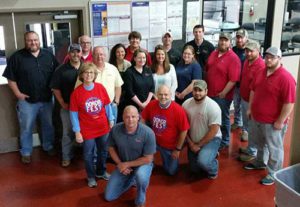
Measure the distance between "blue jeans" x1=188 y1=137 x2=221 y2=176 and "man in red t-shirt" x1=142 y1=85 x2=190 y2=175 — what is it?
7.3 inches

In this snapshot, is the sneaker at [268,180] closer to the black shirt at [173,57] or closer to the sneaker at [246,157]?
the sneaker at [246,157]

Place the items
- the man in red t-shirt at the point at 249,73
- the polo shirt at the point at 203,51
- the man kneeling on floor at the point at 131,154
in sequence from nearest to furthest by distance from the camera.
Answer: the man kneeling on floor at the point at 131,154
the man in red t-shirt at the point at 249,73
the polo shirt at the point at 203,51

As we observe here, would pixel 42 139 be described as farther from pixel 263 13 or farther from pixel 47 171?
pixel 263 13

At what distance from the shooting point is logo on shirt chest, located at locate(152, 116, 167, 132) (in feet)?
12.2

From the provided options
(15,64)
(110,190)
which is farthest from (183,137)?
(15,64)

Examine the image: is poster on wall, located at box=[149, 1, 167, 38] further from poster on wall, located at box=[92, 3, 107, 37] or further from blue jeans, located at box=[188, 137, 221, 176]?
blue jeans, located at box=[188, 137, 221, 176]

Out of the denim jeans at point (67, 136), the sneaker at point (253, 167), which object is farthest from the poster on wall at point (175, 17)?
the sneaker at point (253, 167)

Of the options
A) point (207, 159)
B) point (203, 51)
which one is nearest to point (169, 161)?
point (207, 159)

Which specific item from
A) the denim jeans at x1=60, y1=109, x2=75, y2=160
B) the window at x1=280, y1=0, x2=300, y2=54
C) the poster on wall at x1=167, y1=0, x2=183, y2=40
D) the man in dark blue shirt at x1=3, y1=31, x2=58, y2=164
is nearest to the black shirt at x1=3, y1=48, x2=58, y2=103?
the man in dark blue shirt at x1=3, y1=31, x2=58, y2=164

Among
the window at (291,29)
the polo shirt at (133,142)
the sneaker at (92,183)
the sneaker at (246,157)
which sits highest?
the window at (291,29)

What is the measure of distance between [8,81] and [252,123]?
2.71 metres

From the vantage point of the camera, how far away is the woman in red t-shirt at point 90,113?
134 inches

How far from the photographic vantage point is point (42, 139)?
4445mm

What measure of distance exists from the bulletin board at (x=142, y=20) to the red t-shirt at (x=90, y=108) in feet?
4.19
